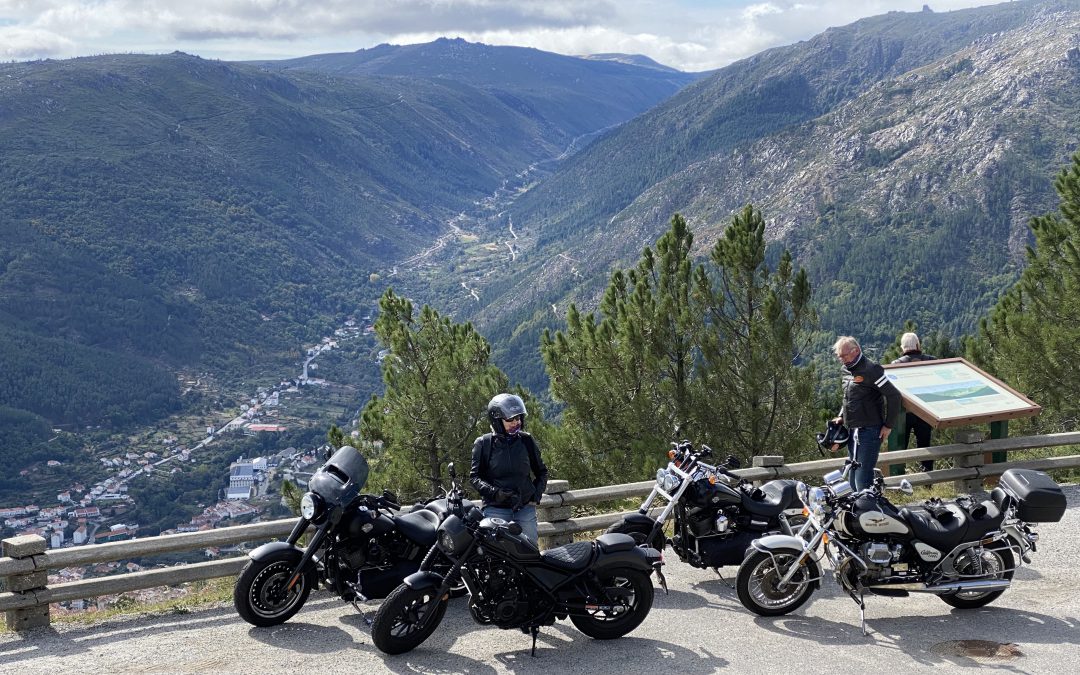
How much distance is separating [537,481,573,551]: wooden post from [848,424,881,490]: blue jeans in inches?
125

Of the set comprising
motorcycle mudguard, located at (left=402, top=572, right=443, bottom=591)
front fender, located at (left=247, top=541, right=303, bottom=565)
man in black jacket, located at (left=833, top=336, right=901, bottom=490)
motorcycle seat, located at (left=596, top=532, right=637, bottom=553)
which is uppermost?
man in black jacket, located at (left=833, top=336, right=901, bottom=490)

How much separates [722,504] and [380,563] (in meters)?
3.42

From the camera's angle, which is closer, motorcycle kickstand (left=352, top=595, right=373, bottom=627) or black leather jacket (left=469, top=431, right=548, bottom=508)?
motorcycle kickstand (left=352, top=595, right=373, bottom=627)

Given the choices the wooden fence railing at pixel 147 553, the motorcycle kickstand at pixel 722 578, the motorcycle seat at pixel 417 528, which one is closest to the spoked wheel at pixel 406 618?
the motorcycle seat at pixel 417 528

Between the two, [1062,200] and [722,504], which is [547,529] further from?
[1062,200]

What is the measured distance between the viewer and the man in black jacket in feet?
32.7

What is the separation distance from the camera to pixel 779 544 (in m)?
8.45

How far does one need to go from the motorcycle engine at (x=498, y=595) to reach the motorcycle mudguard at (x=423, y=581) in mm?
321

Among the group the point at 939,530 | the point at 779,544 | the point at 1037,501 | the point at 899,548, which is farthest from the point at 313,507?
the point at 1037,501

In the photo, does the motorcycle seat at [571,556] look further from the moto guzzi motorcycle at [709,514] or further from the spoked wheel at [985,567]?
the spoked wheel at [985,567]

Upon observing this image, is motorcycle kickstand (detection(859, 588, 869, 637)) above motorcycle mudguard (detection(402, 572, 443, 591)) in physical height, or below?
below

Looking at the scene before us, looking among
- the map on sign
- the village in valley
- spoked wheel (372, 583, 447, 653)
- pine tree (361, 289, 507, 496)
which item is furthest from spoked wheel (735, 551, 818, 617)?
the village in valley

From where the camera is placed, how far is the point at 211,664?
7.75m

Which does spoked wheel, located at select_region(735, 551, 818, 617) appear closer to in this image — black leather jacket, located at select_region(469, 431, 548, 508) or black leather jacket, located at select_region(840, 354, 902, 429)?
black leather jacket, located at select_region(469, 431, 548, 508)
